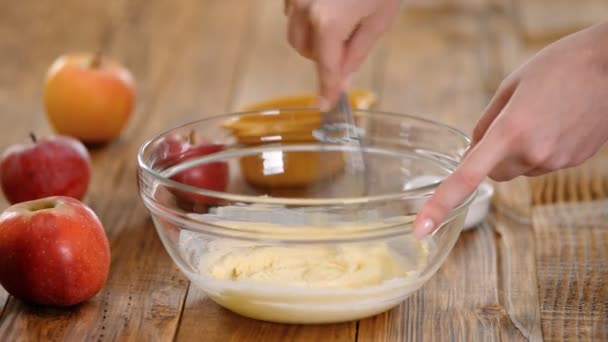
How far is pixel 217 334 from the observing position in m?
1.06

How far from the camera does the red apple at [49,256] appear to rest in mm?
1095

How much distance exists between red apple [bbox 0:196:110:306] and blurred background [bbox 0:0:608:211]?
394 millimetres

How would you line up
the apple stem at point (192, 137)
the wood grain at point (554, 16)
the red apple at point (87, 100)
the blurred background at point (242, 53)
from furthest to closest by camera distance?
the wood grain at point (554, 16) → the blurred background at point (242, 53) → the red apple at point (87, 100) → the apple stem at point (192, 137)

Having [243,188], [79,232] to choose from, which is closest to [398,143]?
[243,188]

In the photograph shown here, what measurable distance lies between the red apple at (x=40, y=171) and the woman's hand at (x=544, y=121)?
0.68m

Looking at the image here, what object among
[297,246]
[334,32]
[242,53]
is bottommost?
[242,53]

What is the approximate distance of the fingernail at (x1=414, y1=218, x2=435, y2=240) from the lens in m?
0.95

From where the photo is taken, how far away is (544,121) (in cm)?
93

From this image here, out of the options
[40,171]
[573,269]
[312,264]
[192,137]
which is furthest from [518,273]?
[40,171]

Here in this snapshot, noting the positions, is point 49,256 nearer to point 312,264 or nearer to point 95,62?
point 312,264

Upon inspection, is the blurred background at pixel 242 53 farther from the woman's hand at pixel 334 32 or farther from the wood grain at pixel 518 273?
the woman's hand at pixel 334 32

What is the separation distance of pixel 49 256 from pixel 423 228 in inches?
17.6

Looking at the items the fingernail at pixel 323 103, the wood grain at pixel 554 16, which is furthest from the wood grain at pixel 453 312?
the wood grain at pixel 554 16

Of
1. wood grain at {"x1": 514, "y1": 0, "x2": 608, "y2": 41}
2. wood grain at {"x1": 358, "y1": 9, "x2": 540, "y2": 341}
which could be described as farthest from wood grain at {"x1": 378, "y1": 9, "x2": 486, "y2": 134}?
wood grain at {"x1": 514, "y1": 0, "x2": 608, "y2": 41}
